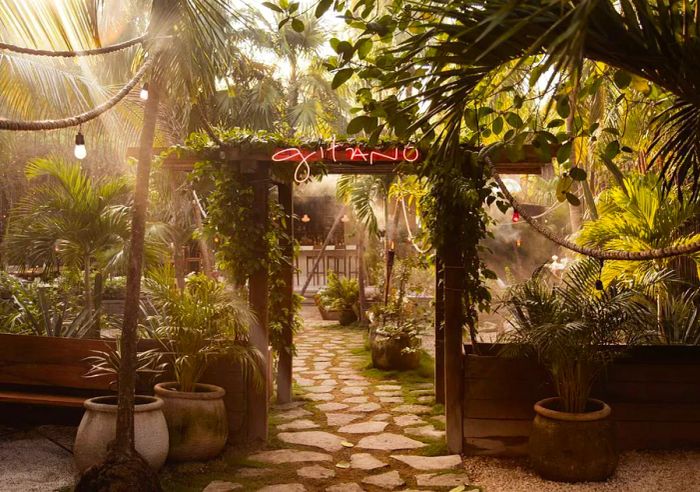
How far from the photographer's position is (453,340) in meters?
5.09

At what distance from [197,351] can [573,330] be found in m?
2.57

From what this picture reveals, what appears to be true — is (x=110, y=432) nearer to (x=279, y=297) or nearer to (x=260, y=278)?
(x=260, y=278)

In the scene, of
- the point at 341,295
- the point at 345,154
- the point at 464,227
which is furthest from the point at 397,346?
the point at 341,295

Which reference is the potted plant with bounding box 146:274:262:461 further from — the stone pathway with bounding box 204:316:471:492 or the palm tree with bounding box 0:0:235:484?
the palm tree with bounding box 0:0:235:484

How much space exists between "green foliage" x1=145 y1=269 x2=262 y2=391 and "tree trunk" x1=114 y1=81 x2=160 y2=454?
679 mm

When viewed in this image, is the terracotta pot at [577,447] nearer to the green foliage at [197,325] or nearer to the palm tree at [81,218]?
the green foliage at [197,325]

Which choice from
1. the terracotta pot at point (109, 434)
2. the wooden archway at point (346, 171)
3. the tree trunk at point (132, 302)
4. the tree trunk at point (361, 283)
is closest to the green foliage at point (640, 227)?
the wooden archway at point (346, 171)

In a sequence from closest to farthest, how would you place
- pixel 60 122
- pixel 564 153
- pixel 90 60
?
pixel 564 153 < pixel 60 122 < pixel 90 60

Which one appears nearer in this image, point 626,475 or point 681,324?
point 626,475

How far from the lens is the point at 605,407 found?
449 centimetres

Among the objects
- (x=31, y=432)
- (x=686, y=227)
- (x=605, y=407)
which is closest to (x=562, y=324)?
(x=605, y=407)

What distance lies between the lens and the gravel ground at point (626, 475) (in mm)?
4199

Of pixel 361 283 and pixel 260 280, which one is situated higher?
pixel 260 280

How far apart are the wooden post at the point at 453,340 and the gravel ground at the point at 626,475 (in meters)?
0.26
